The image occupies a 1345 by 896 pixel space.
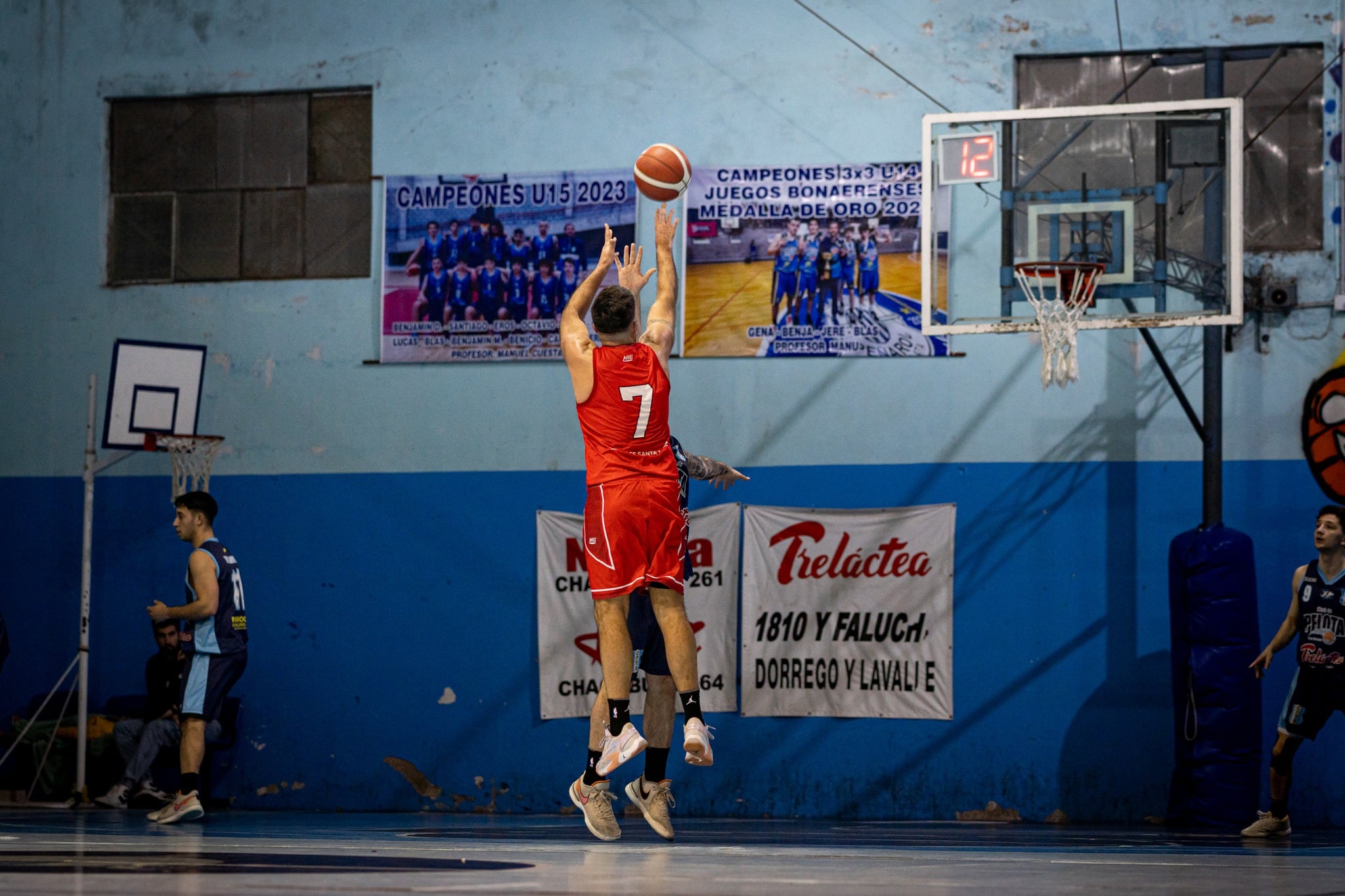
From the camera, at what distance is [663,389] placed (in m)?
6.56

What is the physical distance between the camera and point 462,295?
11.5m

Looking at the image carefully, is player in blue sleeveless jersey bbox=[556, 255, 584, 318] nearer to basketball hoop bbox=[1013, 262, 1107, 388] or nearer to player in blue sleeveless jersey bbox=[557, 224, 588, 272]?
player in blue sleeveless jersey bbox=[557, 224, 588, 272]

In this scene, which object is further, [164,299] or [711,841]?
[164,299]

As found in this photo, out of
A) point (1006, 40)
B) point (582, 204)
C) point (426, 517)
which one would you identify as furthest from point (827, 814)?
point (1006, 40)

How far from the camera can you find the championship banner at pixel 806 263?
1095 cm

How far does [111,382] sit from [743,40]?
A: 497cm

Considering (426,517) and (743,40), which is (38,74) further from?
(743,40)

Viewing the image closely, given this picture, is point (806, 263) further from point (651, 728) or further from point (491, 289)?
point (651, 728)

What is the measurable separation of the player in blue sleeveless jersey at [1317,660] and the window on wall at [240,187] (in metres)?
6.72

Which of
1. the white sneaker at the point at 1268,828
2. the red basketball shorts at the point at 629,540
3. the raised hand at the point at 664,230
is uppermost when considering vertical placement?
the raised hand at the point at 664,230

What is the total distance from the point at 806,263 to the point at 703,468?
13.3 feet

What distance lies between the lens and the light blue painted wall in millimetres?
10750

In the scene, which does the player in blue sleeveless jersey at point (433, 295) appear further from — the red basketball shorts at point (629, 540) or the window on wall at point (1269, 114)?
the red basketball shorts at point (629, 540)

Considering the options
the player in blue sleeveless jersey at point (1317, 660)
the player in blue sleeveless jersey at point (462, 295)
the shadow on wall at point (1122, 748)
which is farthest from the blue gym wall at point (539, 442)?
the player in blue sleeveless jersey at point (1317, 660)
